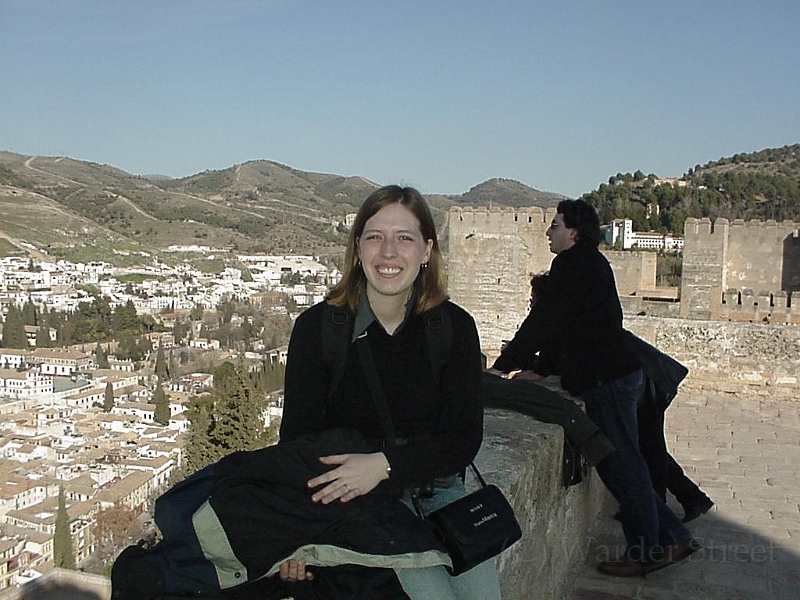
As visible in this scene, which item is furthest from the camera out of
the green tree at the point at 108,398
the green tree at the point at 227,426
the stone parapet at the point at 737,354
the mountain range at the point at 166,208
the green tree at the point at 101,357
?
the mountain range at the point at 166,208

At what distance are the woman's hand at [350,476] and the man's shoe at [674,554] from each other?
1.58 m

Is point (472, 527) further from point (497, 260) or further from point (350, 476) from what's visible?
point (497, 260)

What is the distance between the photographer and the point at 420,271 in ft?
5.26

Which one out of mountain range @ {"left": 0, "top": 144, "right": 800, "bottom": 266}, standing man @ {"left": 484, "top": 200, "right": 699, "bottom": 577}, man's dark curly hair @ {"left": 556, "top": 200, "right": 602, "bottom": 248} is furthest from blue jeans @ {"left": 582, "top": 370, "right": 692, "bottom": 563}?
mountain range @ {"left": 0, "top": 144, "right": 800, "bottom": 266}

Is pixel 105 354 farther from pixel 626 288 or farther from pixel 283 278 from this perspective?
pixel 626 288

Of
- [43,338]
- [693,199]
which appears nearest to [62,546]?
[693,199]

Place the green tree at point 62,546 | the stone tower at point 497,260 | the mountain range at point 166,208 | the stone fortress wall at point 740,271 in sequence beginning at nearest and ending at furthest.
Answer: the stone fortress wall at point 740,271
the green tree at point 62,546
the stone tower at point 497,260
the mountain range at point 166,208

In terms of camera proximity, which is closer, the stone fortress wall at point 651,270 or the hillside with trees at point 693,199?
the stone fortress wall at point 651,270

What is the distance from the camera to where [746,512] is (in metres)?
3.30

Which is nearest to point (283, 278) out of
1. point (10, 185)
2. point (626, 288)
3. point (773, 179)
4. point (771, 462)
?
point (10, 185)

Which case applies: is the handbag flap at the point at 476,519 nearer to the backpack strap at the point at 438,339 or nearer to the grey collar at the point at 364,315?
the backpack strap at the point at 438,339

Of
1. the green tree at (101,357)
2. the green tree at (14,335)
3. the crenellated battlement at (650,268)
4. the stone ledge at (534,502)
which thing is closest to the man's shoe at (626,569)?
the stone ledge at (534,502)

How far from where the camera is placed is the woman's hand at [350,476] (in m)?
1.25

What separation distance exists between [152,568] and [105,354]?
49.3m
